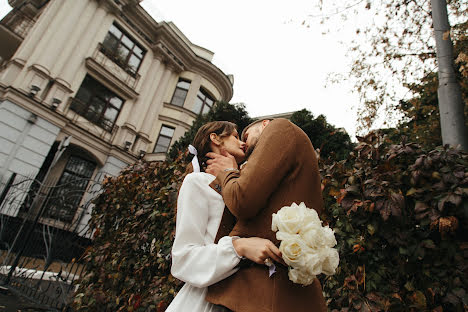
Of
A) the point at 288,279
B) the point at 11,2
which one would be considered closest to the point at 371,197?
the point at 288,279

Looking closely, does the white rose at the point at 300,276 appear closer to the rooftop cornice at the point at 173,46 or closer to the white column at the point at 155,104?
the white column at the point at 155,104

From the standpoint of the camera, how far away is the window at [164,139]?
1705 centimetres

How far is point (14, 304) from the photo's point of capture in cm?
405

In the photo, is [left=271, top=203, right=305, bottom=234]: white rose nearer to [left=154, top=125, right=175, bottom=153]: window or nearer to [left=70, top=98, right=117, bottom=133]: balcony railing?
[left=70, top=98, right=117, bottom=133]: balcony railing

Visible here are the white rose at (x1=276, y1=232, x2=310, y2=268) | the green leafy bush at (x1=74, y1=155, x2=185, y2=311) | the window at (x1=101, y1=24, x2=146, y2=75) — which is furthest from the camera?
the window at (x1=101, y1=24, x2=146, y2=75)

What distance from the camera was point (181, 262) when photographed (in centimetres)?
118

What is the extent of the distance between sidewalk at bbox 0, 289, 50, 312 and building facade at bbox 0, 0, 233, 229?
541cm

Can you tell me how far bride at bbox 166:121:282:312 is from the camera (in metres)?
1.08

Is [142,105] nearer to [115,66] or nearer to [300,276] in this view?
[115,66]

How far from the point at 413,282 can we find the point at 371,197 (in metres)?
0.55

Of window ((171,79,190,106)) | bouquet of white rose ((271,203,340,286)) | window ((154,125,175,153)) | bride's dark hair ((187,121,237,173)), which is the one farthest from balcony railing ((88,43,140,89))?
bouquet of white rose ((271,203,340,286))

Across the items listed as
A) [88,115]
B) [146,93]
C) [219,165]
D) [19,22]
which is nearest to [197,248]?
[219,165]

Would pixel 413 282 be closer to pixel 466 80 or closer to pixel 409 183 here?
pixel 409 183

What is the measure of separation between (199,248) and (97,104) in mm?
15441
